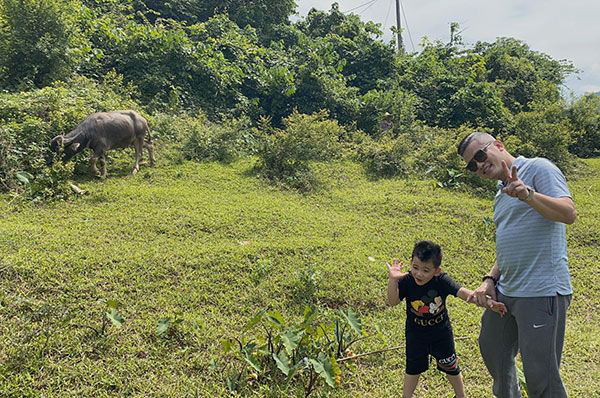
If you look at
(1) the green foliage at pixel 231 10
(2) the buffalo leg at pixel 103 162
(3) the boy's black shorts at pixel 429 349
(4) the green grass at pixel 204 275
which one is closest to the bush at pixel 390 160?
(4) the green grass at pixel 204 275

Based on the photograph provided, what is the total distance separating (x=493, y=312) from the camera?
7.71ft

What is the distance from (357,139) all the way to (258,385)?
853 cm

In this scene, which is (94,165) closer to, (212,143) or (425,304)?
(212,143)

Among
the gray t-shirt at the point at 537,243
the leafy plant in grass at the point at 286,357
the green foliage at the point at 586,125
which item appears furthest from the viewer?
the green foliage at the point at 586,125

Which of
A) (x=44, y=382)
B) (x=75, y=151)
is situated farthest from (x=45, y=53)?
(x=44, y=382)

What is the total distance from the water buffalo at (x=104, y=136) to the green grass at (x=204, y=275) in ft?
1.59

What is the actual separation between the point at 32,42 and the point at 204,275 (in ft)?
24.1

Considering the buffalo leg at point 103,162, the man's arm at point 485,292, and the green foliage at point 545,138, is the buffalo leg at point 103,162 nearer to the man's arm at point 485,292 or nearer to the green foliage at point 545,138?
the man's arm at point 485,292

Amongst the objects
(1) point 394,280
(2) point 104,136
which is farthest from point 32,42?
(1) point 394,280

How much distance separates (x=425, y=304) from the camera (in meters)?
2.47

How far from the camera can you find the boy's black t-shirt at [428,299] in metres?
2.47

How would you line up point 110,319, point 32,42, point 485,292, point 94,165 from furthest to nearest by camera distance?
point 32,42, point 94,165, point 110,319, point 485,292

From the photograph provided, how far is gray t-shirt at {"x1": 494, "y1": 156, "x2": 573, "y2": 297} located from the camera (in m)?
2.01

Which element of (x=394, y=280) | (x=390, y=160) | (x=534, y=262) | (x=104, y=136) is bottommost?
(x=104, y=136)
